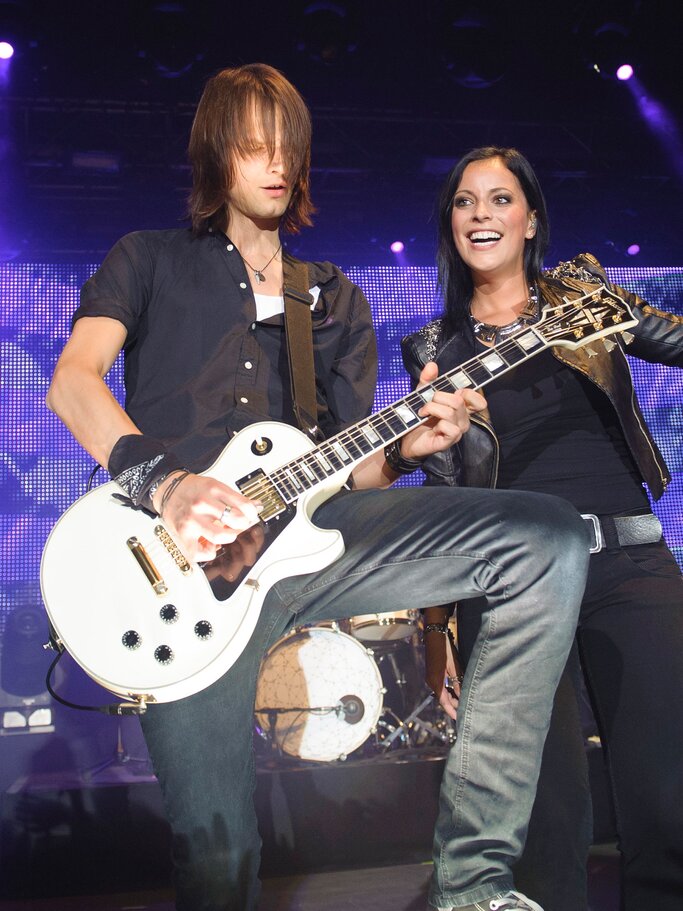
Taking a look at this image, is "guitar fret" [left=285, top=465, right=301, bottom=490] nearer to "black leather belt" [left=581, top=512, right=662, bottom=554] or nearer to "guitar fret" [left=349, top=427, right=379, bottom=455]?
"guitar fret" [left=349, top=427, right=379, bottom=455]

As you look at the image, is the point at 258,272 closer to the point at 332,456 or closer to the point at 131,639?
the point at 332,456

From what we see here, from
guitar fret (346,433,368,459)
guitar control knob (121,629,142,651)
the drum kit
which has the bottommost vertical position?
the drum kit

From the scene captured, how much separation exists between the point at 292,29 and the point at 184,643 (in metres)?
6.34

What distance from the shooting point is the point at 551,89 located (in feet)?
25.7

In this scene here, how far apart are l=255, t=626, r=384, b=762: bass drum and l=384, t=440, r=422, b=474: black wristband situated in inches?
126

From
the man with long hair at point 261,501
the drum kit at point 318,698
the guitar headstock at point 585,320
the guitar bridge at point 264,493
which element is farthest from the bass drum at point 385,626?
the guitar bridge at point 264,493

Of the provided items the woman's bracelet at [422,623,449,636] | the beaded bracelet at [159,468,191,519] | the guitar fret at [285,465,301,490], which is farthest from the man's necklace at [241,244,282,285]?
the woman's bracelet at [422,623,449,636]

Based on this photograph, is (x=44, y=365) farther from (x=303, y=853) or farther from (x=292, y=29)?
(x=303, y=853)

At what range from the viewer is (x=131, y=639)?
213cm

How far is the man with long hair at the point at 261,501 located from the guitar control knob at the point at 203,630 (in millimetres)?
142

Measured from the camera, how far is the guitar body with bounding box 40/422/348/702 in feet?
6.89

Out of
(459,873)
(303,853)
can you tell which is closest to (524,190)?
(459,873)

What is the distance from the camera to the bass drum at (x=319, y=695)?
548 cm

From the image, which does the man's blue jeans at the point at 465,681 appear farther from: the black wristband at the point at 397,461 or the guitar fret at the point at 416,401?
the black wristband at the point at 397,461
